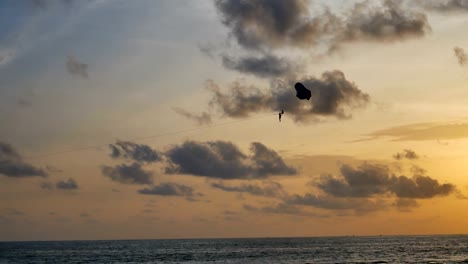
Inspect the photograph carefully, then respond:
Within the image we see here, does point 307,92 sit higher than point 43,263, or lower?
higher

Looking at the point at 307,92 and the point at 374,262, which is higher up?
the point at 307,92

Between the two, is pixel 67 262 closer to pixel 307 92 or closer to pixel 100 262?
pixel 100 262

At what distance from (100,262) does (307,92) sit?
285ft

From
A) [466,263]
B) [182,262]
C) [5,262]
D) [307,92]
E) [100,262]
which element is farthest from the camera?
[5,262]

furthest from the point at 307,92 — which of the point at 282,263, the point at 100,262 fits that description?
the point at 100,262

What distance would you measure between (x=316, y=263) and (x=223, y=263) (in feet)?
59.0

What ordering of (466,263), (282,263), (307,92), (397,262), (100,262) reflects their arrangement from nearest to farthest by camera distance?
1. (307,92)
2. (466,263)
3. (397,262)
4. (282,263)
5. (100,262)

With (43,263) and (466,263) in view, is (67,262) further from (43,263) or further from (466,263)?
(466,263)

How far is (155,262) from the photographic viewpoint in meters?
121

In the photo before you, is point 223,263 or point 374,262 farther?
point 223,263

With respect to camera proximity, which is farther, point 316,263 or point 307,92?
point 316,263

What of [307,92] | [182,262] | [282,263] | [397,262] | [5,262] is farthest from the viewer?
[5,262]

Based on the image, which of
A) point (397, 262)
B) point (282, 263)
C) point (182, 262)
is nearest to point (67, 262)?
Result: point (182, 262)

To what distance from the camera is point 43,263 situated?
432 ft
